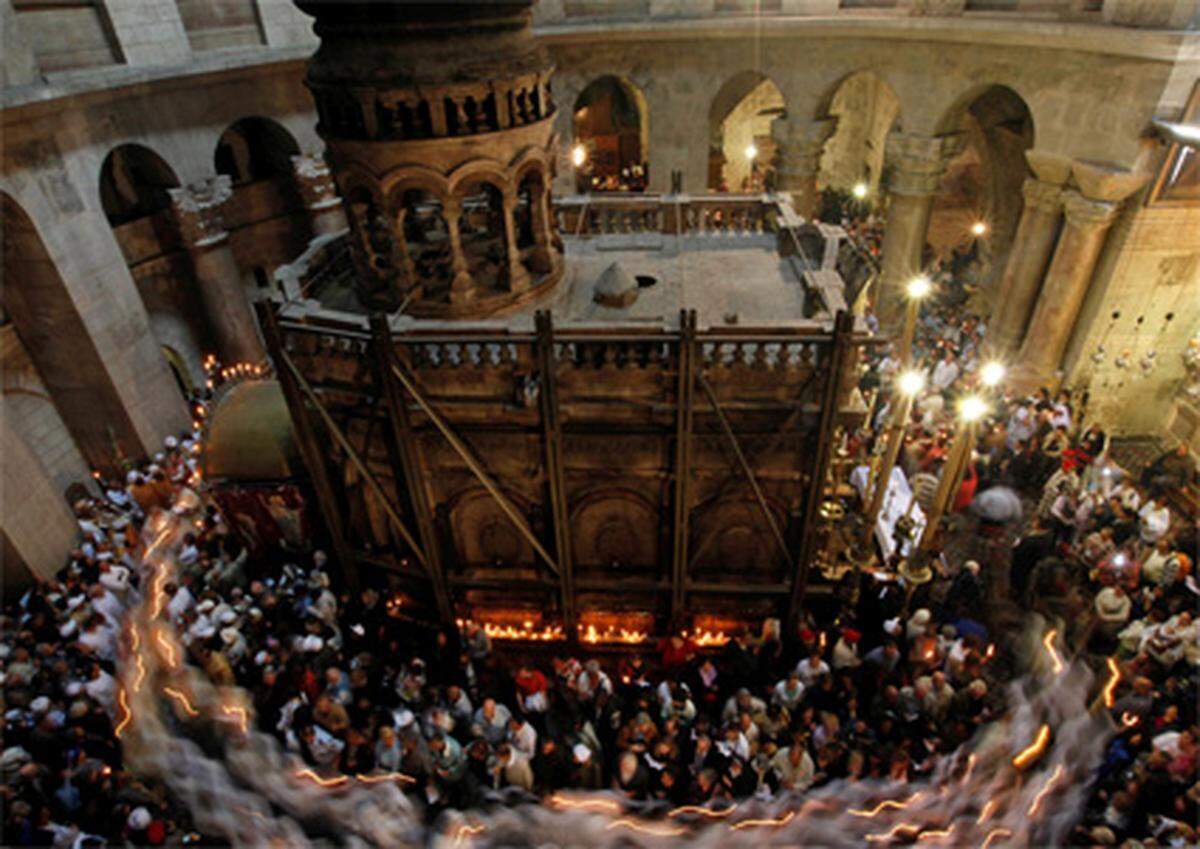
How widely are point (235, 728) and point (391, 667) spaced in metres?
2.35

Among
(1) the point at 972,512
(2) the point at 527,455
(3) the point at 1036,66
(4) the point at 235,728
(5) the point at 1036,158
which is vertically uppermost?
(3) the point at 1036,66

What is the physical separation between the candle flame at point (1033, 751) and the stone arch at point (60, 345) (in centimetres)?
1862

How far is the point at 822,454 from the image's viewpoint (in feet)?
31.3

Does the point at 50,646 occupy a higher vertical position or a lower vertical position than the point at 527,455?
lower

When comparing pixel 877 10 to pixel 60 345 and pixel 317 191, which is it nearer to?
pixel 317 191

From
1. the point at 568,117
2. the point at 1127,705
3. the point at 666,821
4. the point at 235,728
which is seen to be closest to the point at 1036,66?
the point at 568,117

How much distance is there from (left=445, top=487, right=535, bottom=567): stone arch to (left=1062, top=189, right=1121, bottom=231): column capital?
13.6m

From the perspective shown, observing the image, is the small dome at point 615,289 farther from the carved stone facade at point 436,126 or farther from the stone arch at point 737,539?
the stone arch at point 737,539

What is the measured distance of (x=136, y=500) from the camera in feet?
49.2

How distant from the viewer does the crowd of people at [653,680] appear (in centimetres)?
888

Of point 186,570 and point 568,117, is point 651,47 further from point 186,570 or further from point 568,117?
point 186,570

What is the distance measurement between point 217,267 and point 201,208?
1.58 meters

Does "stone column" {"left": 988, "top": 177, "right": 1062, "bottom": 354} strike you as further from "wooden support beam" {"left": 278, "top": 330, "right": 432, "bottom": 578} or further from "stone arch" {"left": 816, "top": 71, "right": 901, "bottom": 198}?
"wooden support beam" {"left": 278, "top": 330, "right": 432, "bottom": 578}

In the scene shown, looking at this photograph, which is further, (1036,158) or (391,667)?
(1036,158)
